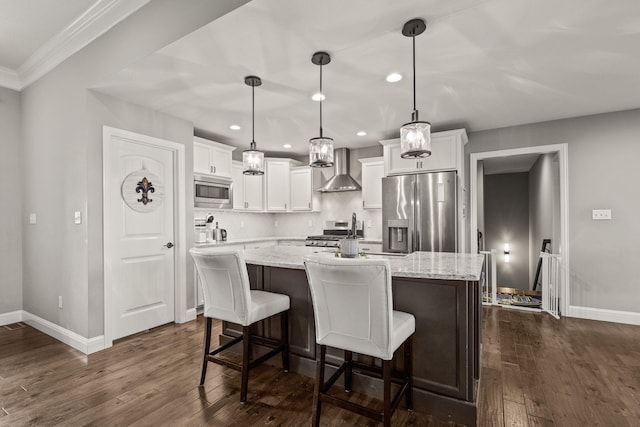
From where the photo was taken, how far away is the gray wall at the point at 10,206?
3656 mm

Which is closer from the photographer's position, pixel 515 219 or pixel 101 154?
pixel 101 154

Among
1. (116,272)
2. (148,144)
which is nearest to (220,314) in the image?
(116,272)

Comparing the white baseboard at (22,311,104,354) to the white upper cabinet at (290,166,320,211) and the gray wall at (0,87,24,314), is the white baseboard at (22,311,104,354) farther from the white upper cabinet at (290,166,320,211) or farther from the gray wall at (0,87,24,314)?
the white upper cabinet at (290,166,320,211)

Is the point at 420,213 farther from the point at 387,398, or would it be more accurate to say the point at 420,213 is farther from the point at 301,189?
the point at 387,398

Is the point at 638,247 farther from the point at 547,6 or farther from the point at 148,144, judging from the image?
the point at 148,144

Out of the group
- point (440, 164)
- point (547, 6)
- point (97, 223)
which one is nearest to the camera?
point (547, 6)

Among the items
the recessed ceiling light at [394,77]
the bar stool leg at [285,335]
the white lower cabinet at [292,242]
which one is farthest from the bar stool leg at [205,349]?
the white lower cabinet at [292,242]

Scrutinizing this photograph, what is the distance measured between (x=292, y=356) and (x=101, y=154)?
99.2 inches

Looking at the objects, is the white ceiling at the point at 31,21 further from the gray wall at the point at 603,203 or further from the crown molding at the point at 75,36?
the gray wall at the point at 603,203

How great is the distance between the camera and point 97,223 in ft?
9.77

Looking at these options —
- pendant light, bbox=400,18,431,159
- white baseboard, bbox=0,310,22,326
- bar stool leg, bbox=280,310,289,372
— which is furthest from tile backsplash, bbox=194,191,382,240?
pendant light, bbox=400,18,431,159

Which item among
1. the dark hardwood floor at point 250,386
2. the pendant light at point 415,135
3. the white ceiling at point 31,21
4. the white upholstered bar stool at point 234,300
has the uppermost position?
the white ceiling at point 31,21

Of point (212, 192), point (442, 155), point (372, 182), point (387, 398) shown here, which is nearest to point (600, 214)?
point (442, 155)

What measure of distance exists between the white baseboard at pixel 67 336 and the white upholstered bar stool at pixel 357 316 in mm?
2316
